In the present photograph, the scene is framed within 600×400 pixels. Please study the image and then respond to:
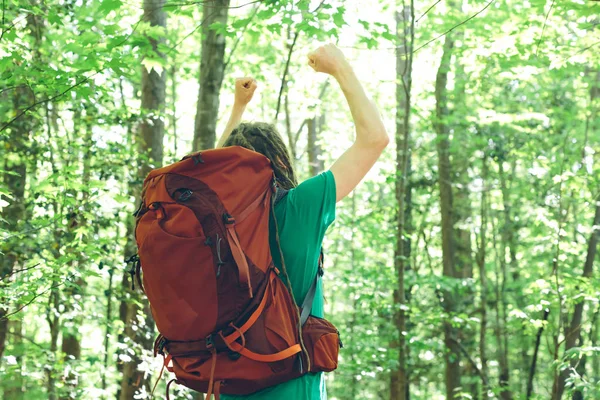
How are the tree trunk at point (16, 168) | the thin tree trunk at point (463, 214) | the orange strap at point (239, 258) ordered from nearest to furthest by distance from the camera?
the orange strap at point (239, 258), the tree trunk at point (16, 168), the thin tree trunk at point (463, 214)

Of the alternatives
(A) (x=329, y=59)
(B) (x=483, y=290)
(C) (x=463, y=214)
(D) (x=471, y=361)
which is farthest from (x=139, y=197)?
(C) (x=463, y=214)

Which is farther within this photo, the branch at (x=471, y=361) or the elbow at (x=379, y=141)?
the branch at (x=471, y=361)

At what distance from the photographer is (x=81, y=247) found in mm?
4406

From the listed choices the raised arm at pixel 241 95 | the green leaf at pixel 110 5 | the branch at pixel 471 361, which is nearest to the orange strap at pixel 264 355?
the raised arm at pixel 241 95

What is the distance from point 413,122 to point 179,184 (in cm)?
1288

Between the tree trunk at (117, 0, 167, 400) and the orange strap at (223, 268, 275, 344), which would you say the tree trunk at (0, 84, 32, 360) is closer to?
the tree trunk at (117, 0, 167, 400)

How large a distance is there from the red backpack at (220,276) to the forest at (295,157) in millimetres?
353

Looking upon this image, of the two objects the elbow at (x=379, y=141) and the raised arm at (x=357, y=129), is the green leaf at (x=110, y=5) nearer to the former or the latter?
the raised arm at (x=357, y=129)

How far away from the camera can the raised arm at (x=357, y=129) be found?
6.26 ft

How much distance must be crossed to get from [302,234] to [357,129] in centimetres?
39

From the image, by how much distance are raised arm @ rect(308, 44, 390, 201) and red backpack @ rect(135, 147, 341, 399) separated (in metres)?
0.23

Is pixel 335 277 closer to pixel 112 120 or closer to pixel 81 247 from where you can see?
pixel 112 120

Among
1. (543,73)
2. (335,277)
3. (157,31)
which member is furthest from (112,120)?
(543,73)

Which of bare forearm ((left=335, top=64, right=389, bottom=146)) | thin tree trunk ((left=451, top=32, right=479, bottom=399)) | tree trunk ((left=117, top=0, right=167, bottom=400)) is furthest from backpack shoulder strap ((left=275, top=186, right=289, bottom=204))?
thin tree trunk ((left=451, top=32, right=479, bottom=399))
